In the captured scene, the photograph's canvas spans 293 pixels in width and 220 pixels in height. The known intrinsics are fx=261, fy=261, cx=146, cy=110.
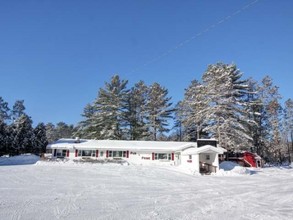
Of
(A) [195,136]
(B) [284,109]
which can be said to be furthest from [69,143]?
(B) [284,109]

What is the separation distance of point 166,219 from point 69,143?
27.3 meters

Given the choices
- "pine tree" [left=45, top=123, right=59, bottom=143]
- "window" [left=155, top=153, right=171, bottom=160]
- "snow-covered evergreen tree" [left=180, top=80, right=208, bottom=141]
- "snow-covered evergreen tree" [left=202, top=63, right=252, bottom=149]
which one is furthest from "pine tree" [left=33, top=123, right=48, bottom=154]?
"pine tree" [left=45, top=123, right=59, bottom=143]

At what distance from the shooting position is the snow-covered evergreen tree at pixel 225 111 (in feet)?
111

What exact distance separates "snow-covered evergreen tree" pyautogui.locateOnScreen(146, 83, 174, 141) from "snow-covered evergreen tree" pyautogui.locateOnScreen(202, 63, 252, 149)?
9.78 m

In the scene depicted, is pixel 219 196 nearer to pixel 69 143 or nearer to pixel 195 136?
pixel 69 143

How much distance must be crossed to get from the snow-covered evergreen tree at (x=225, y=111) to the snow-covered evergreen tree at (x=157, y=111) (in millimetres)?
9782

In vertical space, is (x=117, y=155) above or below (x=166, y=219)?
above

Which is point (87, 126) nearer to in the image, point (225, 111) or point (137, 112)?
point (137, 112)

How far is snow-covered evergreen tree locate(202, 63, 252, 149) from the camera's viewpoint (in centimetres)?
3378

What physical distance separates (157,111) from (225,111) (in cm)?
1403

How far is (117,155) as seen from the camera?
33.4 meters

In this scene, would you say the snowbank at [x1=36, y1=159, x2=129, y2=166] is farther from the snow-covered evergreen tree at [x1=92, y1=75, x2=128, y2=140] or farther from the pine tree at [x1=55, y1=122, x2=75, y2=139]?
the pine tree at [x1=55, y1=122, x2=75, y2=139]

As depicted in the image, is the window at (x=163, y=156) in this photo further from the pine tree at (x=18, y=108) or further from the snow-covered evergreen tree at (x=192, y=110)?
the pine tree at (x=18, y=108)

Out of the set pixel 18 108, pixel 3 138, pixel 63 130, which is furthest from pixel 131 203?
pixel 63 130
